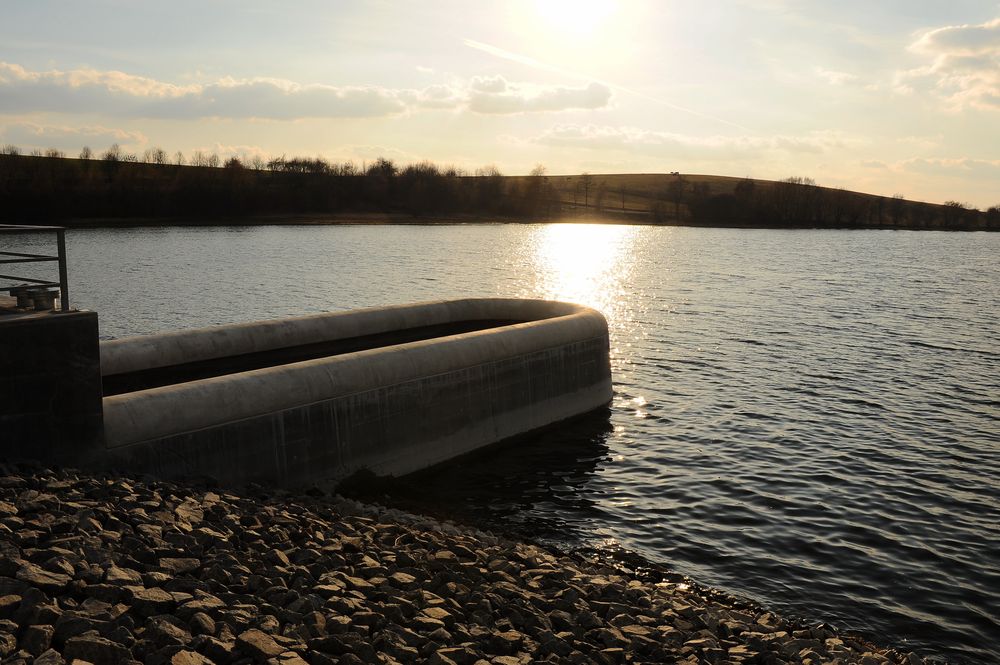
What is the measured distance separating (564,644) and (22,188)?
12589 centimetres

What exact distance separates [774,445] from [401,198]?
5249 inches

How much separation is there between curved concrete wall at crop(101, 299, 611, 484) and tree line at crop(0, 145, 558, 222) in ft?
350

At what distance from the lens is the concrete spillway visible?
12.0m

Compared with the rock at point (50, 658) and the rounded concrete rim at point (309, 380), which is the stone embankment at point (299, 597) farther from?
the rounded concrete rim at point (309, 380)

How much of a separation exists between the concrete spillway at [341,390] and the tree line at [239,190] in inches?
4179

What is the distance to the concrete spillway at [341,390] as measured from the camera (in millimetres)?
11953

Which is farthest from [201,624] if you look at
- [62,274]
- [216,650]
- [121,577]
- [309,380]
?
[309,380]

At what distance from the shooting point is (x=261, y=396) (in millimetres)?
12805

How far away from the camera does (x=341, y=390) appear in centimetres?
1388

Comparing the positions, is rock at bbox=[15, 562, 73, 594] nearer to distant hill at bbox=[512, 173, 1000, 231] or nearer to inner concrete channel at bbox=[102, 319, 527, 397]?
inner concrete channel at bbox=[102, 319, 527, 397]

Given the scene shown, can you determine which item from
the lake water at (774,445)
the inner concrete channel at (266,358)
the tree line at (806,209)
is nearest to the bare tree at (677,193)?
the tree line at (806,209)

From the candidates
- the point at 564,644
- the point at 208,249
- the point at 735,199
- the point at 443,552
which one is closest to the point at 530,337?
the point at 443,552

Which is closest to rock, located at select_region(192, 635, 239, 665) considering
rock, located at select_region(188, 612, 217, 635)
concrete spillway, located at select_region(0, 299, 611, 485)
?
rock, located at select_region(188, 612, 217, 635)

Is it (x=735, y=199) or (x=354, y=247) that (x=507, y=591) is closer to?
(x=354, y=247)
